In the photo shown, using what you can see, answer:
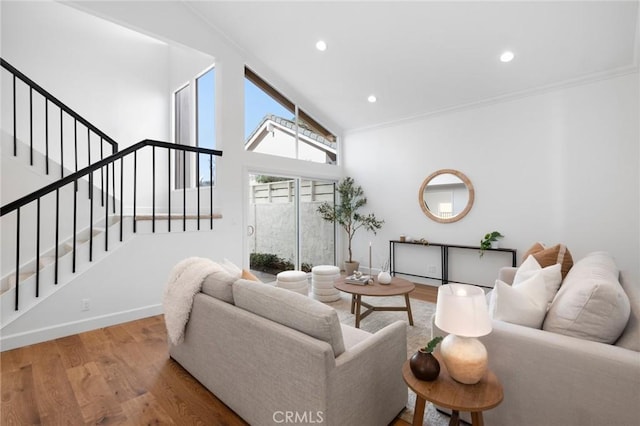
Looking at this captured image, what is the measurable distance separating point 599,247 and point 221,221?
16.0ft

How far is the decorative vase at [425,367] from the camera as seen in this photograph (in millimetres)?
1377

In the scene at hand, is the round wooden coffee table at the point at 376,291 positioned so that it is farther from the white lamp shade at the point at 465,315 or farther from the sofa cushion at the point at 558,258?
the white lamp shade at the point at 465,315

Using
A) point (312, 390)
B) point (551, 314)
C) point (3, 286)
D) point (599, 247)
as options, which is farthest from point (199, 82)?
point (599, 247)

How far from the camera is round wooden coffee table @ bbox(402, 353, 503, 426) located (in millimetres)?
1222

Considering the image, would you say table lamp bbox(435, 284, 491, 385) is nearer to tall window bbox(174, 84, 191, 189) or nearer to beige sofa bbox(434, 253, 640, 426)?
beige sofa bbox(434, 253, 640, 426)

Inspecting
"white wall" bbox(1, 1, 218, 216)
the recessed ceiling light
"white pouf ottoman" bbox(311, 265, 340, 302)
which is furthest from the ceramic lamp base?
"white wall" bbox(1, 1, 218, 216)

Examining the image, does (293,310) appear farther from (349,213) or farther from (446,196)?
(349,213)

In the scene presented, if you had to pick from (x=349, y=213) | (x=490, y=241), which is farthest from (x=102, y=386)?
(x=490, y=241)

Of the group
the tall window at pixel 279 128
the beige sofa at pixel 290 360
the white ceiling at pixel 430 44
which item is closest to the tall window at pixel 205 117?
the tall window at pixel 279 128

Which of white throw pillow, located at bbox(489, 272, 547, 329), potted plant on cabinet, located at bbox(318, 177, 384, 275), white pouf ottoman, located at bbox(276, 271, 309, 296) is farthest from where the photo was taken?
potted plant on cabinet, located at bbox(318, 177, 384, 275)

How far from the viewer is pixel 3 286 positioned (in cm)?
294

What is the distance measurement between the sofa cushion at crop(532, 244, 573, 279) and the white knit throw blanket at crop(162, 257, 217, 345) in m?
2.92

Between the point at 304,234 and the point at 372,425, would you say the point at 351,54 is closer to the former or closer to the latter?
the point at 304,234

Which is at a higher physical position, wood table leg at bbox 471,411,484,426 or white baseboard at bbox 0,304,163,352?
wood table leg at bbox 471,411,484,426
